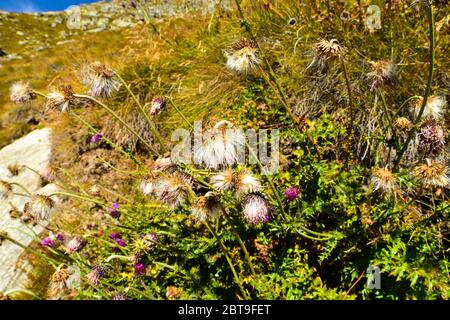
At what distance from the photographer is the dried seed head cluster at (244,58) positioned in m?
1.81

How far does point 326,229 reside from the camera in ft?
9.22

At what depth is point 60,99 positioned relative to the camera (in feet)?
6.77

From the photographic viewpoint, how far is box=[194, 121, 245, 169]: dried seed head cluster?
1.76 m

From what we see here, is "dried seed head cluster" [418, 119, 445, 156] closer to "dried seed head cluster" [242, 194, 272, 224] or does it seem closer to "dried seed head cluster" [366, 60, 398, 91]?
"dried seed head cluster" [366, 60, 398, 91]

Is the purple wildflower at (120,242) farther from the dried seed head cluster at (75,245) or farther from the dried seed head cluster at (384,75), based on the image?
the dried seed head cluster at (384,75)

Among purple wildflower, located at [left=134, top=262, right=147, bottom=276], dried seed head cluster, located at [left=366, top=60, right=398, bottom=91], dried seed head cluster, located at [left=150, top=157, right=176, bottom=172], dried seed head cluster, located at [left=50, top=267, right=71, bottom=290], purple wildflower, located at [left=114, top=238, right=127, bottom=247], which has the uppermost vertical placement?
dried seed head cluster, located at [left=366, top=60, right=398, bottom=91]

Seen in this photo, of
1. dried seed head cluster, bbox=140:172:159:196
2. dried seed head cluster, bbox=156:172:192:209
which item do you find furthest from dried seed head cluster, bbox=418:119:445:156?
dried seed head cluster, bbox=140:172:159:196

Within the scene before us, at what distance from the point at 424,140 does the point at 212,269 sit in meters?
1.64

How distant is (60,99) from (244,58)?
105cm

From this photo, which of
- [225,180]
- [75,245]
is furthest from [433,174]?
[75,245]

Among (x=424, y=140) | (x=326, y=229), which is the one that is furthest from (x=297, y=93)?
(x=424, y=140)

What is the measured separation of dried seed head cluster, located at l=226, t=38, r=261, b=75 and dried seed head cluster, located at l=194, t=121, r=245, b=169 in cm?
29

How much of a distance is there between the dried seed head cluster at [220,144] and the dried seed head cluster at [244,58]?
29cm

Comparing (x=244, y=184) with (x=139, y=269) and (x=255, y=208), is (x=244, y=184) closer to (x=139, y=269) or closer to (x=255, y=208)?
(x=255, y=208)
